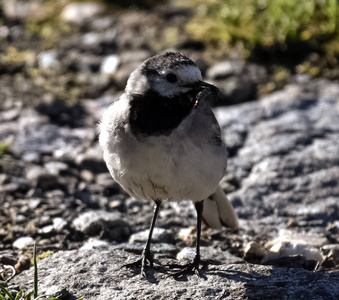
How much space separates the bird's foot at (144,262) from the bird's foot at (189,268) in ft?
0.50

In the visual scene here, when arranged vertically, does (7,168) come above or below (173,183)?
above

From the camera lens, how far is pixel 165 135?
3.63 meters

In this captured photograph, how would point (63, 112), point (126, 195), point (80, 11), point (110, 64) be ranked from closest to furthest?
point (126, 195)
point (63, 112)
point (110, 64)
point (80, 11)

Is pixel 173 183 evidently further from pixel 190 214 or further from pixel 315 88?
pixel 315 88

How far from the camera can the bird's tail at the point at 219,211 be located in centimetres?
467

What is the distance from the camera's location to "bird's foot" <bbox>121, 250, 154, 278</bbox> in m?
3.84

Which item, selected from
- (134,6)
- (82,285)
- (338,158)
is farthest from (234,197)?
(134,6)

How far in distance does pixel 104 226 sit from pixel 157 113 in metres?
1.41

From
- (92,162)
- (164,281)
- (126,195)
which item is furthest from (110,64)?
(164,281)

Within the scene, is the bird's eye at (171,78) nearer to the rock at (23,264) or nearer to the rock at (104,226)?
the rock at (104,226)

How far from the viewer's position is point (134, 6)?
9125mm

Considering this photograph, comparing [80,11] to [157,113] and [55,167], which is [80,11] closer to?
[55,167]

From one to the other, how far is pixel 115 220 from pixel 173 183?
1.19m

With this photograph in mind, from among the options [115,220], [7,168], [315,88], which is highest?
[315,88]
